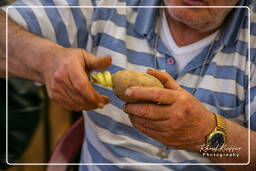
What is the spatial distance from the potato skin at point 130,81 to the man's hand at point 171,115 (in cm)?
1

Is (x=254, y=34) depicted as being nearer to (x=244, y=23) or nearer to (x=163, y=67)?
(x=244, y=23)

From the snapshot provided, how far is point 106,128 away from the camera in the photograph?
0.66 meters

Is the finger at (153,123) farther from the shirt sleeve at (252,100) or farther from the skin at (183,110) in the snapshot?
the shirt sleeve at (252,100)

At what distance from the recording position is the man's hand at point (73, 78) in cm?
49

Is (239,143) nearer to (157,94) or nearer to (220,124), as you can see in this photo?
(220,124)

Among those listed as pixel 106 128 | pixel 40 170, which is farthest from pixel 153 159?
pixel 40 170

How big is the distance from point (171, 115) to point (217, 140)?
0.34 ft

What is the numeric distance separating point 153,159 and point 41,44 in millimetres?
270

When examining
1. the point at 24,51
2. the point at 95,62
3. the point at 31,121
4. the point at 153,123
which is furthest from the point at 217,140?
the point at 31,121

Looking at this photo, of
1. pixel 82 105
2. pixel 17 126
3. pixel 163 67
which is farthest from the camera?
pixel 17 126

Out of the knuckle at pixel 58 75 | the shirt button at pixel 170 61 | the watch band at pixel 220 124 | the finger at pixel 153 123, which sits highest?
the knuckle at pixel 58 75

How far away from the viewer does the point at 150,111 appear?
18.9 inches

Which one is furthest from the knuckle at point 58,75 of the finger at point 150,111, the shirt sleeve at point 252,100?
the shirt sleeve at point 252,100

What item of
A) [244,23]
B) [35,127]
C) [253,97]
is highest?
[244,23]
